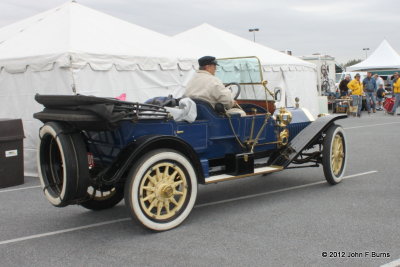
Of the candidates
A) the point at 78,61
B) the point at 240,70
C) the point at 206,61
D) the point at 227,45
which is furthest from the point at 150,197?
the point at 227,45

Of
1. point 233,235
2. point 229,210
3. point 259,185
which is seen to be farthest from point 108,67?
point 233,235

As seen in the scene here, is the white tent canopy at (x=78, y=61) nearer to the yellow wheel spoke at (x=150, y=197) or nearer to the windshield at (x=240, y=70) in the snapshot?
the windshield at (x=240, y=70)

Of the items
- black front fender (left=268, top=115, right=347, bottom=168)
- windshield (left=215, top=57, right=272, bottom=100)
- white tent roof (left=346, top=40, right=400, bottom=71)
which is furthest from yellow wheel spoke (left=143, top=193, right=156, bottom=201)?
white tent roof (left=346, top=40, right=400, bottom=71)

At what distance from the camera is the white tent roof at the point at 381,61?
3047cm

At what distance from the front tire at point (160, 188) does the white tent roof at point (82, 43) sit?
14.4 ft

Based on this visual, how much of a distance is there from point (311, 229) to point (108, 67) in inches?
227

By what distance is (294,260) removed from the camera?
3.56m

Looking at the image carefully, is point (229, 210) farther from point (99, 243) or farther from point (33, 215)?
point (33, 215)

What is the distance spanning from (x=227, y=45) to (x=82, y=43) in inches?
247

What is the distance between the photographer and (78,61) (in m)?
8.11

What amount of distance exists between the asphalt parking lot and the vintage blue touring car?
1.02 feet

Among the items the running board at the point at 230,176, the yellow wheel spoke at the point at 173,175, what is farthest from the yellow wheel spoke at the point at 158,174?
the running board at the point at 230,176

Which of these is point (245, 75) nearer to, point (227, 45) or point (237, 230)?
point (237, 230)

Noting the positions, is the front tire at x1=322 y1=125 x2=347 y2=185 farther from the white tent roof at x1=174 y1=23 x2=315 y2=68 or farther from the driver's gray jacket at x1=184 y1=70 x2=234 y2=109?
the white tent roof at x1=174 y1=23 x2=315 y2=68
